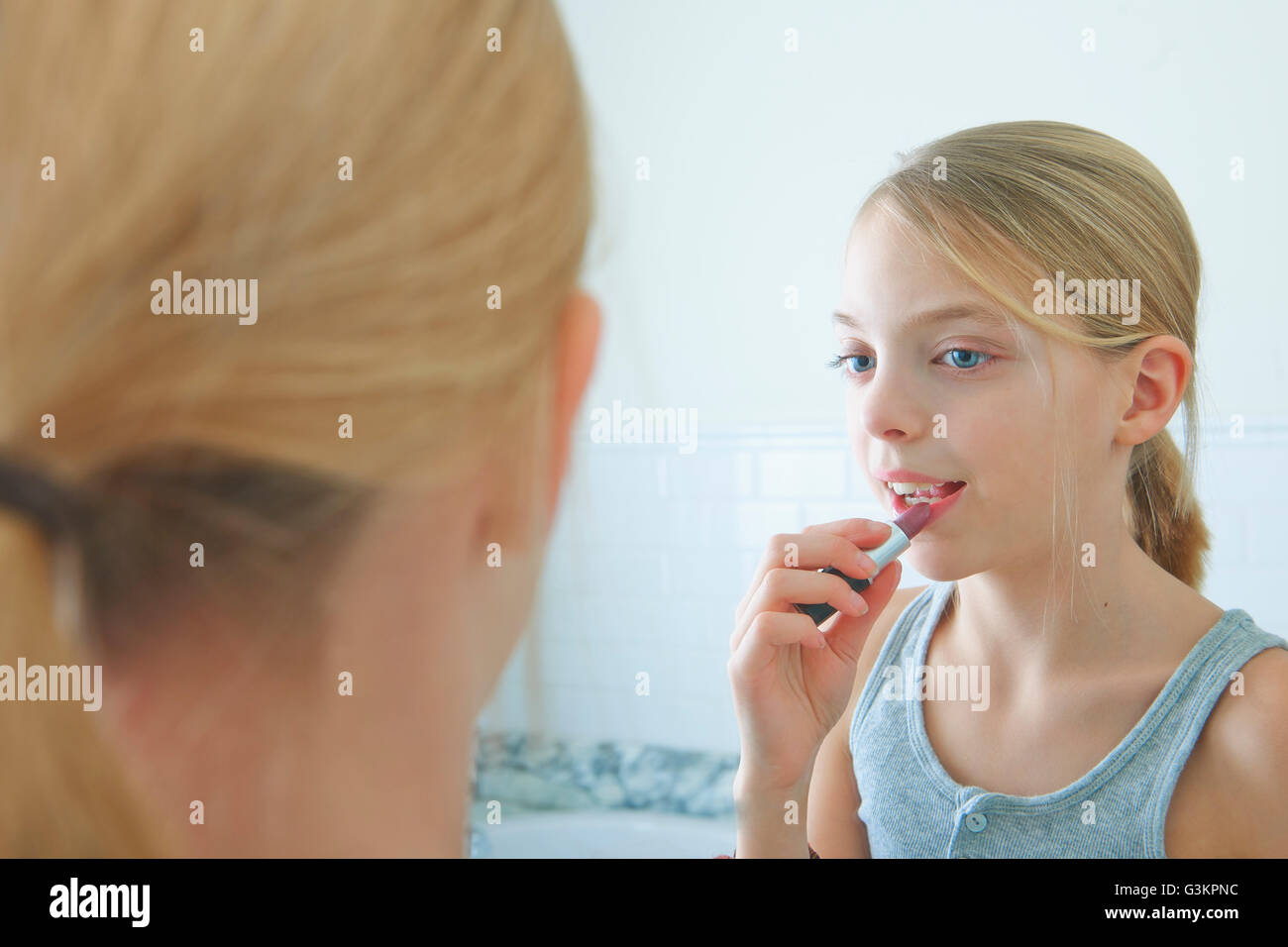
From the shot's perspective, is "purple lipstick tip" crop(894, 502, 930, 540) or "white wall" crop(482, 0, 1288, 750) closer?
"purple lipstick tip" crop(894, 502, 930, 540)

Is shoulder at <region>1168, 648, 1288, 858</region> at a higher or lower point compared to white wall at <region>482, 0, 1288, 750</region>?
lower

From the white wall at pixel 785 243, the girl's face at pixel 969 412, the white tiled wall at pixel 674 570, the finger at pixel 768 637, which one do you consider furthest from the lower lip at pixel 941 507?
the white tiled wall at pixel 674 570

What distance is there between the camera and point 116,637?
0.78 feet

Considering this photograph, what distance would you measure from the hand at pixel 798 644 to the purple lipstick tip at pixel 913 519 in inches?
0.8

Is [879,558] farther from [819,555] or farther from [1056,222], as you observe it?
[1056,222]

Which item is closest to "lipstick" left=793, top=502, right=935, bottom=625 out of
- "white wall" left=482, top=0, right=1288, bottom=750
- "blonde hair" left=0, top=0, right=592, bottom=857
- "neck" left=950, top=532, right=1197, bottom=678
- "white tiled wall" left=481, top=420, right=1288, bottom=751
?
"neck" left=950, top=532, right=1197, bottom=678

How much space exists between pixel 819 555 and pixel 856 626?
0.24 feet

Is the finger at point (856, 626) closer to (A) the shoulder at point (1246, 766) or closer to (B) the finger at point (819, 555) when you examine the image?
(B) the finger at point (819, 555)

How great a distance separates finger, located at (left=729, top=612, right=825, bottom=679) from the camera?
21.4 inches

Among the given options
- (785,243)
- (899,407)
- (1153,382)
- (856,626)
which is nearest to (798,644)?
(856,626)

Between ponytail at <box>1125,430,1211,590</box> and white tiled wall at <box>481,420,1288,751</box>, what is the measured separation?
0.66m

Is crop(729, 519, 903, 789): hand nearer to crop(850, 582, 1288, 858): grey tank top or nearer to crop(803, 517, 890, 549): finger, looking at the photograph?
crop(803, 517, 890, 549): finger

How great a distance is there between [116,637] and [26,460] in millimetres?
50
